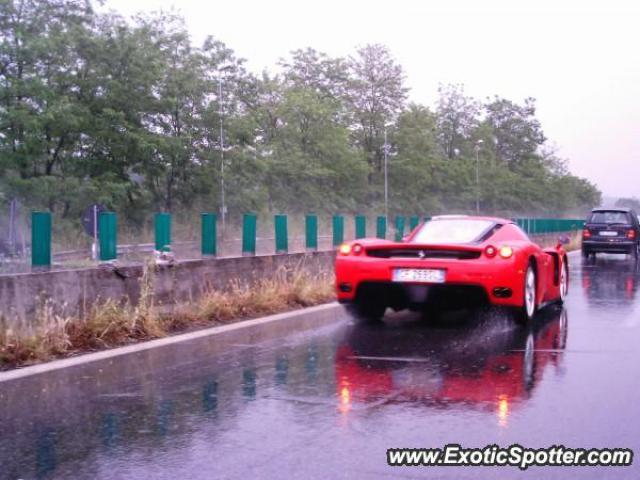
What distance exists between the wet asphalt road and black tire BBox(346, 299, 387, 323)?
1.37 metres

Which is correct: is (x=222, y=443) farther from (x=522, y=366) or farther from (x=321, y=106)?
(x=321, y=106)

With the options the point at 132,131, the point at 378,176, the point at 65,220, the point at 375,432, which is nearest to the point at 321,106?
the point at 378,176

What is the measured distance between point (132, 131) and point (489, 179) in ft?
138

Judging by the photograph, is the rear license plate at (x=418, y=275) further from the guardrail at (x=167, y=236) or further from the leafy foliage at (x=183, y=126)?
the leafy foliage at (x=183, y=126)

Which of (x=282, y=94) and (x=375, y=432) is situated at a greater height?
(x=282, y=94)

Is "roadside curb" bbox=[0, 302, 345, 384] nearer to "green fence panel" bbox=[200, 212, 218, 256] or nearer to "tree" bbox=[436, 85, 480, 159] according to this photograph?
"green fence panel" bbox=[200, 212, 218, 256]

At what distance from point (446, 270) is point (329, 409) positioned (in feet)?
12.2

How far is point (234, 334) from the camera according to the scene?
8.80 metres

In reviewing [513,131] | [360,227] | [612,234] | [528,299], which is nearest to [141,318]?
[528,299]

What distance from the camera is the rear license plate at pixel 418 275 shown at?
8.68 m

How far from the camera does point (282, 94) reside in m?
46.8

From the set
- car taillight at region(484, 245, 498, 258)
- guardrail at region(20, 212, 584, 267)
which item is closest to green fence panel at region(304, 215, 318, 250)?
guardrail at region(20, 212, 584, 267)

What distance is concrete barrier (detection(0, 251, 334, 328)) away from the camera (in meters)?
7.61

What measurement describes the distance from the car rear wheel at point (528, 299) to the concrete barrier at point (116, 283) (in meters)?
4.08
